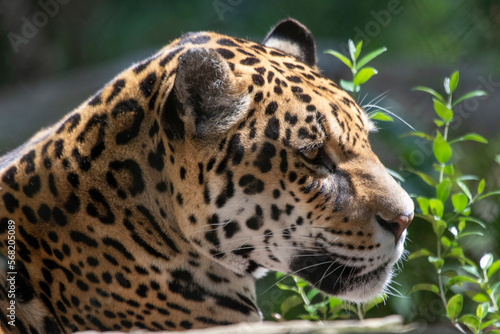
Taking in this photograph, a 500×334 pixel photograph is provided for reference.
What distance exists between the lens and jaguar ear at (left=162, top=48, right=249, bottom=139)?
313 cm

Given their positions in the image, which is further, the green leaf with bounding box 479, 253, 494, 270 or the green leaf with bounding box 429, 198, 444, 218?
the green leaf with bounding box 429, 198, 444, 218

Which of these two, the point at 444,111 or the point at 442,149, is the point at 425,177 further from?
the point at 444,111

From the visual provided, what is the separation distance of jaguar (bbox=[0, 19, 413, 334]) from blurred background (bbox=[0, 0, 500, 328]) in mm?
6416

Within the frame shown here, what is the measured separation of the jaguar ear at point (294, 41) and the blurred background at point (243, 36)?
5.55 m

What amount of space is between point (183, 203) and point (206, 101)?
50 cm

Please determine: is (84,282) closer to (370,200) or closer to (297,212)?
(297,212)

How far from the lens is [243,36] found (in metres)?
11.7

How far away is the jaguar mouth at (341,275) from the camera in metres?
3.39

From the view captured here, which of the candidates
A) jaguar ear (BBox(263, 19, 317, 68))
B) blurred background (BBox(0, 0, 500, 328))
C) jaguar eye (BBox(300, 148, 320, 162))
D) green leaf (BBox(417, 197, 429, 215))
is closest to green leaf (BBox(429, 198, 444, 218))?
green leaf (BBox(417, 197, 429, 215))

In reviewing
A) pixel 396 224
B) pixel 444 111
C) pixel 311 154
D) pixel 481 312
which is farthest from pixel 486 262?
pixel 311 154

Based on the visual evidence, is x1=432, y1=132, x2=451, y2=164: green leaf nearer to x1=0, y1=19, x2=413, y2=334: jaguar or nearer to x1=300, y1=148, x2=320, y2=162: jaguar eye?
x1=0, y1=19, x2=413, y2=334: jaguar

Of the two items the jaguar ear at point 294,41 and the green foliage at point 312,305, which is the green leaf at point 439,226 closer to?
the green foliage at point 312,305

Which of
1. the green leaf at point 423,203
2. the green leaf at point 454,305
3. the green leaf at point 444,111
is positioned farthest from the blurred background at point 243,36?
the green leaf at point 454,305

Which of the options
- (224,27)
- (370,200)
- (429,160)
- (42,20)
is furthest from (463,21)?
(370,200)
